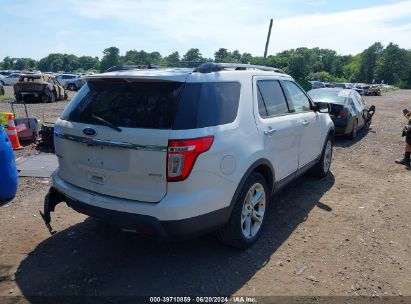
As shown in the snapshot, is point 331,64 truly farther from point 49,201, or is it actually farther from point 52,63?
point 49,201

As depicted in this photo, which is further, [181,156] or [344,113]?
[344,113]

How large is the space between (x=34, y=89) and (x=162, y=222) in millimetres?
18751

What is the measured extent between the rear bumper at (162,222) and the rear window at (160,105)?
771mm

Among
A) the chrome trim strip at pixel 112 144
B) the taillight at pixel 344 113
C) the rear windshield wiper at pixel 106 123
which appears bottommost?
the taillight at pixel 344 113

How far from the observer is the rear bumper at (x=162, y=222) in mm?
3016

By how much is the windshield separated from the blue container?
8516 mm

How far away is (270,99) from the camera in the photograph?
14.1 feet

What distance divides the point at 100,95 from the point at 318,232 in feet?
9.85

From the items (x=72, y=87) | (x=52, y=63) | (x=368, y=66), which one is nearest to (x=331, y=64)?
(x=368, y=66)

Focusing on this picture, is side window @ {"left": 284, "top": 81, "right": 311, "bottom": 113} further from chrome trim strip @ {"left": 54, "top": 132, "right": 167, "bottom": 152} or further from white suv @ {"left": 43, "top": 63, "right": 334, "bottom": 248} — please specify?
chrome trim strip @ {"left": 54, "top": 132, "right": 167, "bottom": 152}

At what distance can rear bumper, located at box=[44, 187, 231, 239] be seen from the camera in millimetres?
→ 3016

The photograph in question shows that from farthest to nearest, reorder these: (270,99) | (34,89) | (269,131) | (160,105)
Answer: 1. (34,89)
2. (270,99)
3. (269,131)
4. (160,105)

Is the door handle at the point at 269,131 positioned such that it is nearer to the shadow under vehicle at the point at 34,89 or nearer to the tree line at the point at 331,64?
the shadow under vehicle at the point at 34,89

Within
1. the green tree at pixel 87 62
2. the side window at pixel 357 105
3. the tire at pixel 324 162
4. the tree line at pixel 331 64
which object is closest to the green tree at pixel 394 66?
the tree line at pixel 331 64
